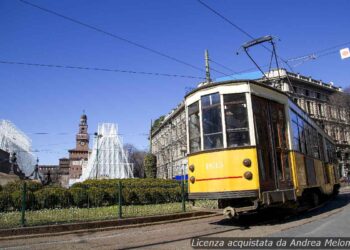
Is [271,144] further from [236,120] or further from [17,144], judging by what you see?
[17,144]

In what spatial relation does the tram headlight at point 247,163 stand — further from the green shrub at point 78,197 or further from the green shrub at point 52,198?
the green shrub at point 78,197

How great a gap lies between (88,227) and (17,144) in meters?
66.2

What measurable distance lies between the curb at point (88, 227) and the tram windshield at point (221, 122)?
11.4ft

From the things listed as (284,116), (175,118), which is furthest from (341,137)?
(284,116)

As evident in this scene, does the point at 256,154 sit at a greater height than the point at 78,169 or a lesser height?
lesser

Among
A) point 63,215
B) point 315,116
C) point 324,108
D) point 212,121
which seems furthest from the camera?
point 324,108

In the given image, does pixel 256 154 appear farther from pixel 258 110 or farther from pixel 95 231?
pixel 95 231

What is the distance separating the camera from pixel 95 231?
10.9 meters

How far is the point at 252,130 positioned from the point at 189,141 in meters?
1.91

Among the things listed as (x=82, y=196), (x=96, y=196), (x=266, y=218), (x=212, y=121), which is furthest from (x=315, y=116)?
(x=212, y=121)

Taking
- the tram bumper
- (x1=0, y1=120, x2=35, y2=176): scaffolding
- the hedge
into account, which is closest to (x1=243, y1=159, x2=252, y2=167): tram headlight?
the tram bumper

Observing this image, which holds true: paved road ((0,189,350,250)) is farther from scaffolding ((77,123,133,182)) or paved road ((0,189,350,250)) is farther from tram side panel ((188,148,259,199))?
scaffolding ((77,123,133,182))

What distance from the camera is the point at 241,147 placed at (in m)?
9.46

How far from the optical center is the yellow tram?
30.5 feet
